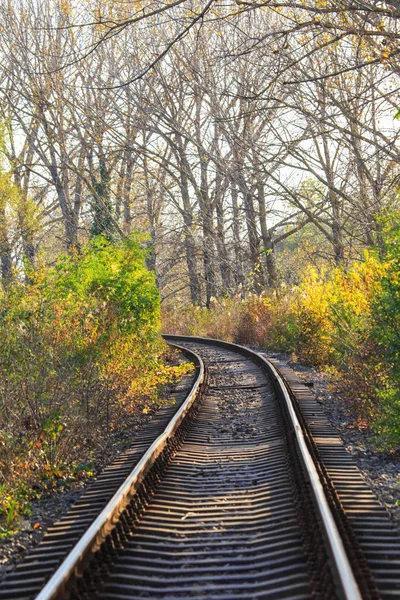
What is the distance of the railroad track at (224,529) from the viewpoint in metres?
4.00

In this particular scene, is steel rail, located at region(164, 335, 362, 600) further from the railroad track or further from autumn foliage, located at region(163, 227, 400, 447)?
autumn foliage, located at region(163, 227, 400, 447)

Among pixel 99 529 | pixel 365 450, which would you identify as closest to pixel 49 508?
pixel 99 529

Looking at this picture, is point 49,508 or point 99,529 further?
point 49,508

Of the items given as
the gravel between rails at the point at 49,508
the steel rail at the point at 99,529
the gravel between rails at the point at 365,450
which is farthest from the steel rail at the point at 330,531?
the gravel between rails at the point at 49,508

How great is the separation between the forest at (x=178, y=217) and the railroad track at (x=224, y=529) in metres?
0.91

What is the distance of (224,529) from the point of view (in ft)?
16.6

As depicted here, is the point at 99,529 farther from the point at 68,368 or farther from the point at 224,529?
the point at 68,368

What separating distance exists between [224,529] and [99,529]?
0.94 m

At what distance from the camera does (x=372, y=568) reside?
165 inches

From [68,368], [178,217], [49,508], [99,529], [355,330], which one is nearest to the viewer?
[99,529]

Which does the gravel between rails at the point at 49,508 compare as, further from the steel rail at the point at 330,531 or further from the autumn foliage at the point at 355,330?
the autumn foliage at the point at 355,330

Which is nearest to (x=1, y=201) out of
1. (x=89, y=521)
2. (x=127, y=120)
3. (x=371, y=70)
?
(x=127, y=120)

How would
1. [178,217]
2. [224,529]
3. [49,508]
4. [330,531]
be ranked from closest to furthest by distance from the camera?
[330,531], [224,529], [49,508], [178,217]

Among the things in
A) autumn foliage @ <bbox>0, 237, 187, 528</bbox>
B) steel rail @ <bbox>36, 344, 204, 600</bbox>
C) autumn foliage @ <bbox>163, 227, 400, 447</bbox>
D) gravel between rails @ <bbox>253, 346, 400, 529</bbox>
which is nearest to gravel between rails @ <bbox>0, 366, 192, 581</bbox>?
autumn foliage @ <bbox>0, 237, 187, 528</bbox>
